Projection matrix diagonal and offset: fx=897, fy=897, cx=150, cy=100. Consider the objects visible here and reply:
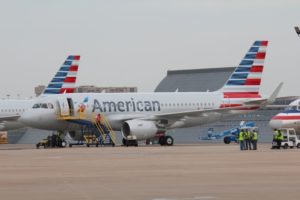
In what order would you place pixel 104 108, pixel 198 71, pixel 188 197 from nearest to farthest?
pixel 188 197
pixel 104 108
pixel 198 71

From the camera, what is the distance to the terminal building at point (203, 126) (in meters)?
91.8

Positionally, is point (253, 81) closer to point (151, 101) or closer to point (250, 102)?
point (250, 102)

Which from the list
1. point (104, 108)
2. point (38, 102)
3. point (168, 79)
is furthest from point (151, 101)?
point (168, 79)

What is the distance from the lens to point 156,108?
67.6 meters

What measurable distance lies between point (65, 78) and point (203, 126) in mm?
15297

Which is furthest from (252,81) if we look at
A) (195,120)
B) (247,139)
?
(247,139)

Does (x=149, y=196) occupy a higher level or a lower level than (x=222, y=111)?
lower

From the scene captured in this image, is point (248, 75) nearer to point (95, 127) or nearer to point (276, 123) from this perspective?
point (95, 127)

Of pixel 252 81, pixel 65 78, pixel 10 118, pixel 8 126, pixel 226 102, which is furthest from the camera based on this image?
pixel 65 78

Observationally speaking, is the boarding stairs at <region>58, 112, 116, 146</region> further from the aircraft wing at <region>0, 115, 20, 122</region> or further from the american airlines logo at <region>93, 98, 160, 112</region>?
the aircraft wing at <region>0, 115, 20, 122</region>

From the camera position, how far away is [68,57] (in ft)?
309

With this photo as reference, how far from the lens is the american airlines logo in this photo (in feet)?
214

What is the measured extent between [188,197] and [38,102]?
46.9 metres

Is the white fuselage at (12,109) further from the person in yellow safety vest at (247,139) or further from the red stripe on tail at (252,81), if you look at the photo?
the person in yellow safety vest at (247,139)
